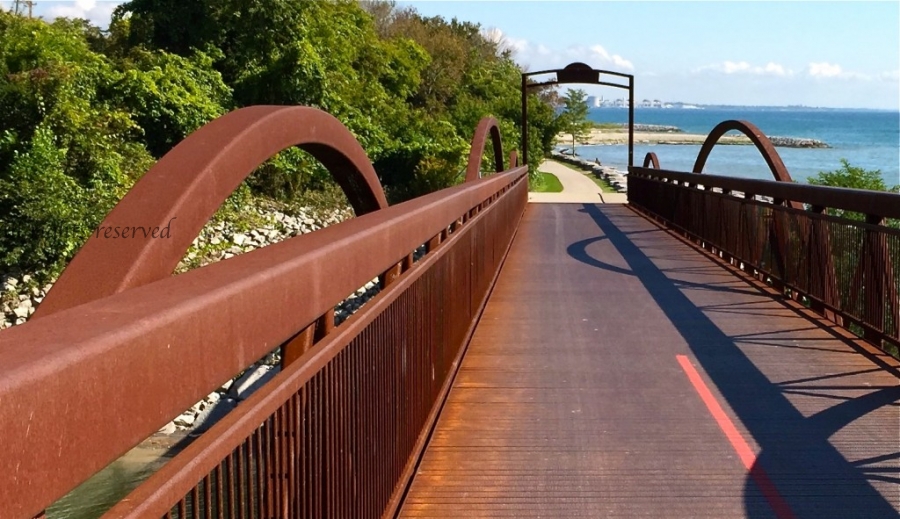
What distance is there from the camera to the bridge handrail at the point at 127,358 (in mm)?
1298

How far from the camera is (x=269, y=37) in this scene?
3319 centimetres

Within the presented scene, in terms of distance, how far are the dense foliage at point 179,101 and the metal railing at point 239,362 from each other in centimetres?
1642

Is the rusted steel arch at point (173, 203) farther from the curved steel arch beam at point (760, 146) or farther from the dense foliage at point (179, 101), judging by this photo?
the dense foliage at point (179, 101)

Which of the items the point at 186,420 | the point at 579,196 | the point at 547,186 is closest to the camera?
the point at 186,420

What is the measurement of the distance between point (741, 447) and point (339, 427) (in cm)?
299

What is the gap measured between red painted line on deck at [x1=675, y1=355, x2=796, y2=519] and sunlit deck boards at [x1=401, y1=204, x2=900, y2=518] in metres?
0.02

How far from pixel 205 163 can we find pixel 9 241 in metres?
17.3

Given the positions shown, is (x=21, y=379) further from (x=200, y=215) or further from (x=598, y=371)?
(x=598, y=371)

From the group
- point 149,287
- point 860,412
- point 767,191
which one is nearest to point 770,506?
point 860,412

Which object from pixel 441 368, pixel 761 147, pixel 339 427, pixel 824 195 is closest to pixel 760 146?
pixel 761 147

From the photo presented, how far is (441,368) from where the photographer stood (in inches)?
237

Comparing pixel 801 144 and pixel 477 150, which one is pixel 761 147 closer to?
pixel 477 150

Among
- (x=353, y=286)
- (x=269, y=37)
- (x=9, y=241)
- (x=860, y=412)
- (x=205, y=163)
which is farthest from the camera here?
(x=269, y=37)

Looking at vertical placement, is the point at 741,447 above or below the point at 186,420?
above
